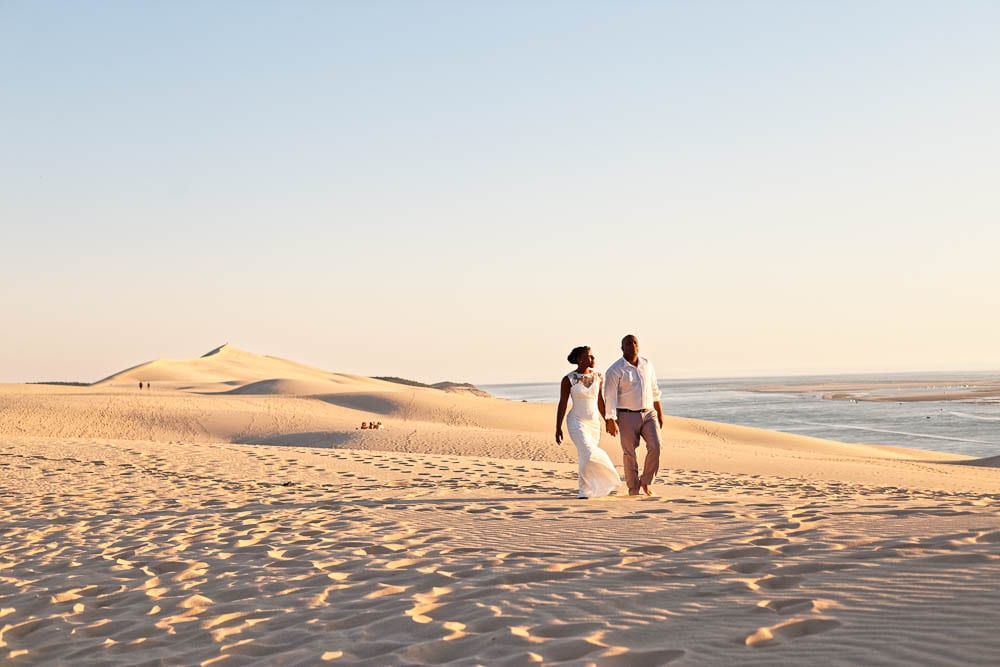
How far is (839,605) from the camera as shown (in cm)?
448

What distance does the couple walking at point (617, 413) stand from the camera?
9914mm

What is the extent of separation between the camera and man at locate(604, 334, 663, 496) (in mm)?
9914

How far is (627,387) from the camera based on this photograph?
994cm

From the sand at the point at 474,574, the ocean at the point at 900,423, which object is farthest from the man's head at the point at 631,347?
the ocean at the point at 900,423

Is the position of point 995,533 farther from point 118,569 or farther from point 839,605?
point 118,569

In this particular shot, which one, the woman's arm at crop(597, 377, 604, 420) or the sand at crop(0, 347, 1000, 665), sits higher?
the woman's arm at crop(597, 377, 604, 420)

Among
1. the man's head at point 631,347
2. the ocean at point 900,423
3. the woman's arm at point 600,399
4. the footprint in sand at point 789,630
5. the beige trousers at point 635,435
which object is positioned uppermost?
the man's head at point 631,347

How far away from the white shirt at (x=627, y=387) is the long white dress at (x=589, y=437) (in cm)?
29

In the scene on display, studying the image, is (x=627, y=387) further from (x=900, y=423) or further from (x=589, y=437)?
(x=900, y=423)

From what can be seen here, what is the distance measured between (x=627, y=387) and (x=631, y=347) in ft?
1.41

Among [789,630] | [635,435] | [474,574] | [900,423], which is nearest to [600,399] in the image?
[635,435]

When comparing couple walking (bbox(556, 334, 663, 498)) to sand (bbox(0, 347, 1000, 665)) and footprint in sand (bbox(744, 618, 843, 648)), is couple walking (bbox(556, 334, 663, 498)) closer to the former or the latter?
sand (bbox(0, 347, 1000, 665))

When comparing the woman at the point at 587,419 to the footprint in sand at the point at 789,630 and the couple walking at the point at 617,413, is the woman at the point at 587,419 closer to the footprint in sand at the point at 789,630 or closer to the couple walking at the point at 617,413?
the couple walking at the point at 617,413

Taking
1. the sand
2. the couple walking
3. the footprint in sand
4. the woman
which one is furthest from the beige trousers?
the footprint in sand
